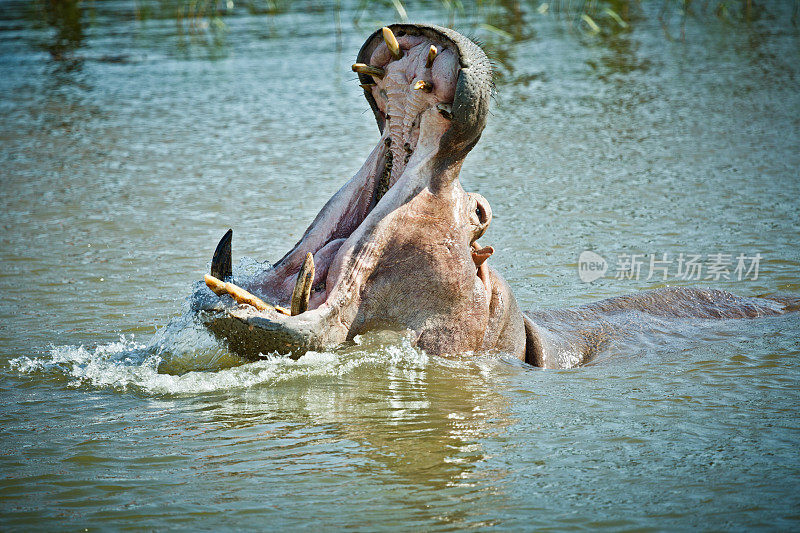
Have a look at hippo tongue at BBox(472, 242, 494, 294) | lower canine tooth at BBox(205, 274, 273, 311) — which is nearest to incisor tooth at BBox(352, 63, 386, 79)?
hippo tongue at BBox(472, 242, 494, 294)

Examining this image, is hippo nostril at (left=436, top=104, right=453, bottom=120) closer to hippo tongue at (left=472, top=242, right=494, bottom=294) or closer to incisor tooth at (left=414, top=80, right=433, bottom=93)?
incisor tooth at (left=414, top=80, right=433, bottom=93)

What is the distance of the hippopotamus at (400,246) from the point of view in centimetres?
387

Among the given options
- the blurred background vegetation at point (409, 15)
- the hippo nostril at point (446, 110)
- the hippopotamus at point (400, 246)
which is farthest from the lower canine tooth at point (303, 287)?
the blurred background vegetation at point (409, 15)

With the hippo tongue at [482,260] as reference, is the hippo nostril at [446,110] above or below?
above

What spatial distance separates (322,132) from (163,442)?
8.09 m

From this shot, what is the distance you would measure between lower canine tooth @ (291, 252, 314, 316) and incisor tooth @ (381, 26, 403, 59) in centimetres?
105

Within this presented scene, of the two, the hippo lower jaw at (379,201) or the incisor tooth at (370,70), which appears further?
the incisor tooth at (370,70)

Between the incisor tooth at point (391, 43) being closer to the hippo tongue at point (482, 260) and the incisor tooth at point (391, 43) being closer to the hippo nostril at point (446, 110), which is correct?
the hippo nostril at point (446, 110)

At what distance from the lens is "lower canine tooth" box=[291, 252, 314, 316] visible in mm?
3693

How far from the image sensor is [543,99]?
1317cm

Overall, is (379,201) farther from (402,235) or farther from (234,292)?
(234,292)

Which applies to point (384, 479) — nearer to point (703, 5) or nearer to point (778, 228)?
point (778, 228)

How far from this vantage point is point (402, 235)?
4.16 metres

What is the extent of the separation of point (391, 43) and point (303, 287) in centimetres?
118
